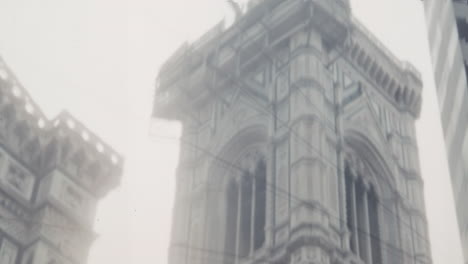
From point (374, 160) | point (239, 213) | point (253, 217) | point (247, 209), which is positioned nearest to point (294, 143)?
point (253, 217)

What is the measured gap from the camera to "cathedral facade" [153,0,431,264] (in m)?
28.4

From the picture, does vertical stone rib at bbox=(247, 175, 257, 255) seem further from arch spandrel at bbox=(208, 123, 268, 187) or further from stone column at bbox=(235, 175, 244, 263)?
arch spandrel at bbox=(208, 123, 268, 187)

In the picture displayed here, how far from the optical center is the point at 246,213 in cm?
3116

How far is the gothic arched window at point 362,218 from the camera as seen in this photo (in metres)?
29.7

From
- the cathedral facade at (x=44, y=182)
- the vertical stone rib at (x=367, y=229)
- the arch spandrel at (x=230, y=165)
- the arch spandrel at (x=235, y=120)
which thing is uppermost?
the arch spandrel at (x=235, y=120)

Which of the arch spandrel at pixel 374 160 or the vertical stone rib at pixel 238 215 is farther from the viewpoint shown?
the arch spandrel at pixel 374 160

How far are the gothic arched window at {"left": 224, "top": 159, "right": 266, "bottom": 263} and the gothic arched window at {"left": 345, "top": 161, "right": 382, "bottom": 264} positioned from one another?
270 cm

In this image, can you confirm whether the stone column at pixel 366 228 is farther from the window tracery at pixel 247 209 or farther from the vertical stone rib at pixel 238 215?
the vertical stone rib at pixel 238 215

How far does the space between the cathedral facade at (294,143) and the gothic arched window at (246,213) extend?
43mm

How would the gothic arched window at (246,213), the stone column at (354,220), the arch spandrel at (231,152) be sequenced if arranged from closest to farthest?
the stone column at (354,220) → the gothic arched window at (246,213) → the arch spandrel at (231,152)

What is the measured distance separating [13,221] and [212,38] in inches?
734

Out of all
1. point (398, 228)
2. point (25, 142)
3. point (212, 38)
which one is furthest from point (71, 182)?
point (212, 38)

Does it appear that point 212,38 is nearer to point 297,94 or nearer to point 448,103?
point 297,94

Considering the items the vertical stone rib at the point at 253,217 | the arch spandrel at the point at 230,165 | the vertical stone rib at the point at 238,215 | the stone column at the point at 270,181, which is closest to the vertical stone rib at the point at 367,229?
the stone column at the point at 270,181
